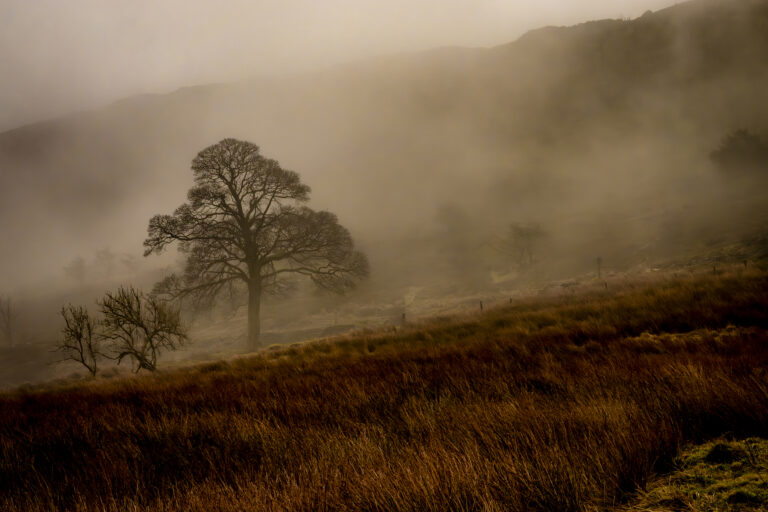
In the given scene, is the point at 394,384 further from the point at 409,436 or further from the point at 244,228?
the point at 244,228

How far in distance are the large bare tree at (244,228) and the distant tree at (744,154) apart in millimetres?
73507

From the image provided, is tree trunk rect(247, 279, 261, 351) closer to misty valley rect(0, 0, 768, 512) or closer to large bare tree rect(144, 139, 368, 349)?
large bare tree rect(144, 139, 368, 349)

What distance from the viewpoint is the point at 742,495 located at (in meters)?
1.11

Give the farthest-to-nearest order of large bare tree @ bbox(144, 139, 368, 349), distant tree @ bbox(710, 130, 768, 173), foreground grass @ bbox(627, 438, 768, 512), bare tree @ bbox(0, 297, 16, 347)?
1. distant tree @ bbox(710, 130, 768, 173)
2. bare tree @ bbox(0, 297, 16, 347)
3. large bare tree @ bbox(144, 139, 368, 349)
4. foreground grass @ bbox(627, 438, 768, 512)

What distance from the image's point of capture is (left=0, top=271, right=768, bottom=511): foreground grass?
142cm

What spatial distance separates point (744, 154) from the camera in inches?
2285

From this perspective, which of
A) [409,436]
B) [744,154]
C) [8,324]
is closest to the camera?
[409,436]

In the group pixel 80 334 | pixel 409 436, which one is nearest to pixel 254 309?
pixel 80 334

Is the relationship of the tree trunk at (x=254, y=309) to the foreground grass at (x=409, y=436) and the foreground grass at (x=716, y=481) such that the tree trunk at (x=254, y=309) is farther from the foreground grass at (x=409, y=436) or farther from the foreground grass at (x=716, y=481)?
the foreground grass at (x=716, y=481)

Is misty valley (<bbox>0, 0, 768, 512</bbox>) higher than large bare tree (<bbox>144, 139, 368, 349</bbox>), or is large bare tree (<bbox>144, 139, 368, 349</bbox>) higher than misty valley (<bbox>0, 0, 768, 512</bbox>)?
large bare tree (<bbox>144, 139, 368, 349</bbox>)

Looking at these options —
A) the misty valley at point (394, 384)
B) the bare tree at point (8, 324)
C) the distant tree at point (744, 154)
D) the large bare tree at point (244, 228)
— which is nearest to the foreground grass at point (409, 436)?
the misty valley at point (394, 384)

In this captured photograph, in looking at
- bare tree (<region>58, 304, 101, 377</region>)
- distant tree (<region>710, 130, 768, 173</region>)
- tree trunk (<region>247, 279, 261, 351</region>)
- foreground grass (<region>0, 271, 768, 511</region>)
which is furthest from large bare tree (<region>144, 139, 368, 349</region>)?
distant tree (<region>710, 130, 768, 173</region>)

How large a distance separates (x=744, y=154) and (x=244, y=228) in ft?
260

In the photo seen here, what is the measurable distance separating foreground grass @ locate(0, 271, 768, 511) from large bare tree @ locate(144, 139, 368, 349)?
46.7ft
